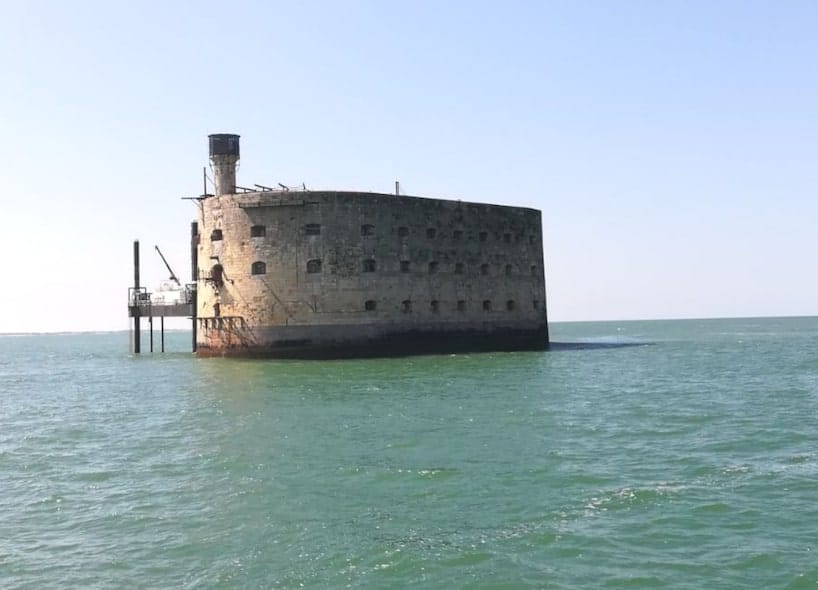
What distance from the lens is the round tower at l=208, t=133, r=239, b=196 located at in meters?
36.2

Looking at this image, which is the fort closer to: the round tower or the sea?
the round tower

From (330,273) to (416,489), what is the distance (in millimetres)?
21832

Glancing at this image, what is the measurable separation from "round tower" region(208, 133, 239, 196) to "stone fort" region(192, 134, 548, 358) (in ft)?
0.14

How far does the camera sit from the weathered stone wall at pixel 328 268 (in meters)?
32.2

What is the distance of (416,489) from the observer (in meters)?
11.0

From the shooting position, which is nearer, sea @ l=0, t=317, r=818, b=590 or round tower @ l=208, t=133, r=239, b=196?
sea @ l=0, t=317, r=818, b=590

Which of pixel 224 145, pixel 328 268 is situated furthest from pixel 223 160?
pixel 328 268

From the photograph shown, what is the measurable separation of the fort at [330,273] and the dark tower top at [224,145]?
0.04 m

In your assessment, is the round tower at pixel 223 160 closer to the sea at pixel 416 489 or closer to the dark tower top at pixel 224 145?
the dark tower top at pixel 224 145

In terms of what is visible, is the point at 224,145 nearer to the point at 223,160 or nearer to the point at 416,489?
the point at 223,160

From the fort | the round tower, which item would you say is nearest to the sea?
the fort

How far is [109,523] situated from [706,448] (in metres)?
8.80

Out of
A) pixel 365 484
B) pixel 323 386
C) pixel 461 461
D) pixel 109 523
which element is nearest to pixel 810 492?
pixel 461 461

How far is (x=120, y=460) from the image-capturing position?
539 inches
